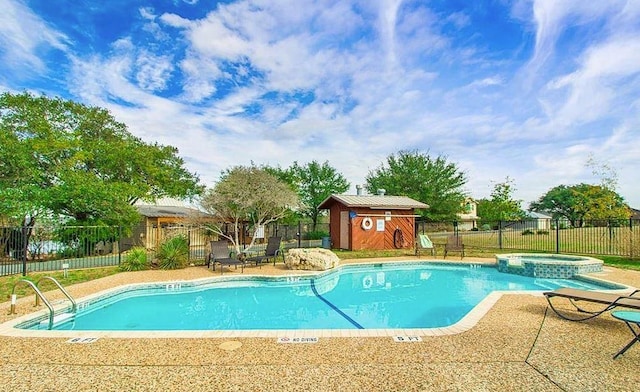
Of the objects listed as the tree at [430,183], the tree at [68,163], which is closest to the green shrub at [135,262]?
the tree at [68,163]

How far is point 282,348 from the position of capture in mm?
4145

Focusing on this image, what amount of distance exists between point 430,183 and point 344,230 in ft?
50.1

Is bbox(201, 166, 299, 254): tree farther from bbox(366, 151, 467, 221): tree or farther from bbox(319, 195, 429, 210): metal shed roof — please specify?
bbox(366, 151, 467, 221): tree

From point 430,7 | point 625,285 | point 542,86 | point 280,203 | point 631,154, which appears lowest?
point 625,285

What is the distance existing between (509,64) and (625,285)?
6926 mm

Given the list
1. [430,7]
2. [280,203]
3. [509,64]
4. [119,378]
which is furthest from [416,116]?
[119,378]

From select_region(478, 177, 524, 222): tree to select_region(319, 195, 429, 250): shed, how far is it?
1983 cm

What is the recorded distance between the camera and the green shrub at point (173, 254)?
11312mm

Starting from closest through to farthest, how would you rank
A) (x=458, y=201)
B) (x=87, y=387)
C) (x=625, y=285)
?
(x=87, y=387)
(x=625, y=285)
(x=458, y=201)

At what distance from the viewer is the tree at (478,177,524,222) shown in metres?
34.8

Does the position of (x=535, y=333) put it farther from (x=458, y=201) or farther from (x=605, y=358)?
(x=458, y=201)

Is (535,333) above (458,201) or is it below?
below

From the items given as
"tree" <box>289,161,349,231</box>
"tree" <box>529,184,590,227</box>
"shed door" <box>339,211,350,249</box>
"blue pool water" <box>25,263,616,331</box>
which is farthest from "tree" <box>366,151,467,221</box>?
"tree" <box>529,184,590,227</box>

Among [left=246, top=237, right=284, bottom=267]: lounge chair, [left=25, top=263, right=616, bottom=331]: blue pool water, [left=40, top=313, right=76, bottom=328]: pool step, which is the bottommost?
[left=25, top=263, right=616, bottom=331]: blue pool water
